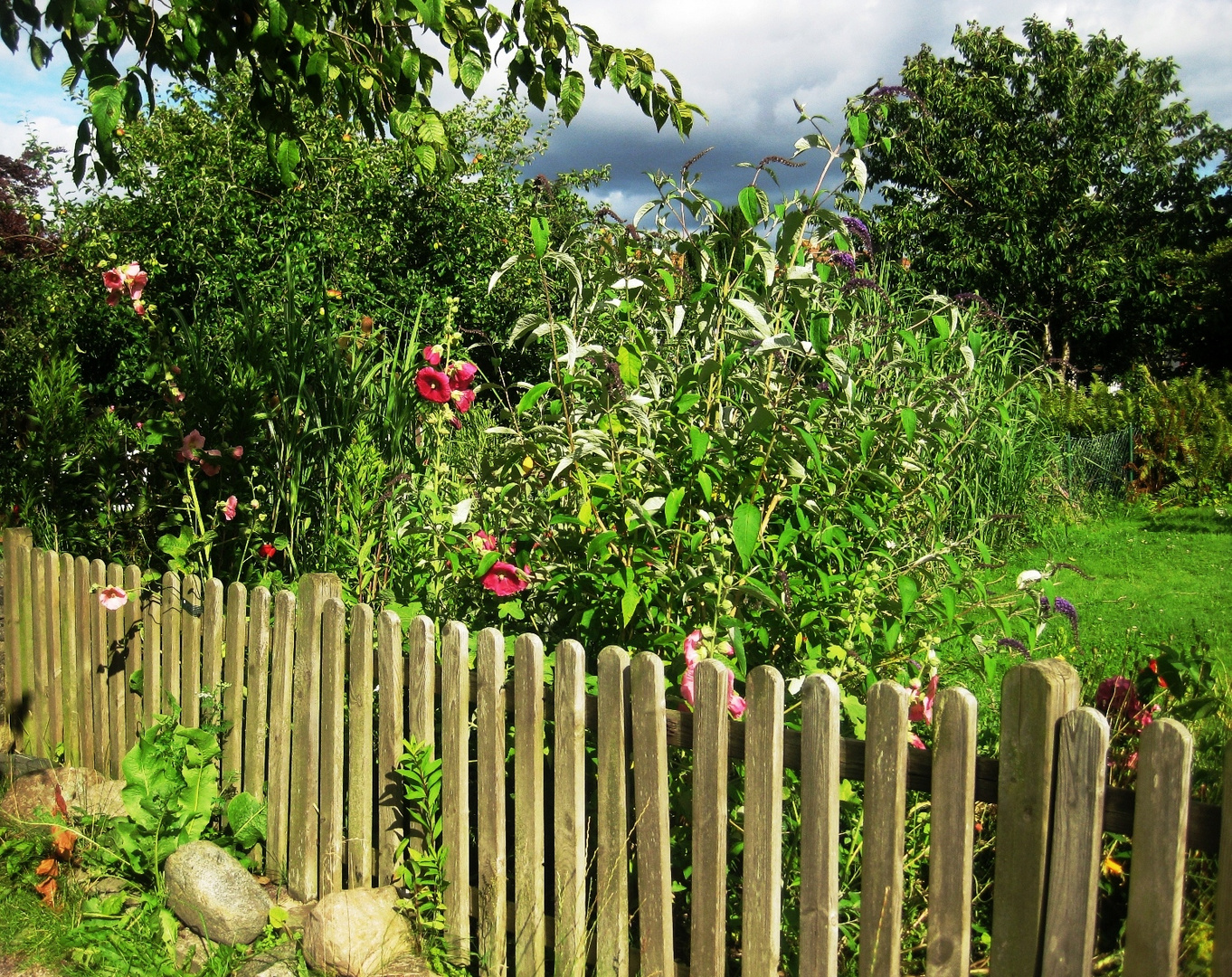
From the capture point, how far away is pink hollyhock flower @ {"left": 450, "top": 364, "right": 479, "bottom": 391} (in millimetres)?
3142

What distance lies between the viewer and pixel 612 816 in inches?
80.9

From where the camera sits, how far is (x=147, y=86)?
2.52m

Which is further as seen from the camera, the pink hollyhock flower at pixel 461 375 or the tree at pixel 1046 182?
the tree at pixel 1046 182

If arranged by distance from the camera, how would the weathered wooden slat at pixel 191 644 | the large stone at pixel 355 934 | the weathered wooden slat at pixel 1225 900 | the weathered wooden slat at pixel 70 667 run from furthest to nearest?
the weathered wooden slat at pixel 70 667, the weathered wooden slat at pixel 191 644, the large stone at pixel 355 934, the weathered wooden slat at pixel 1225 900

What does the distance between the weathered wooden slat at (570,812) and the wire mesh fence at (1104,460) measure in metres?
8.60

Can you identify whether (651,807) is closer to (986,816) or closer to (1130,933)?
(1130,933)

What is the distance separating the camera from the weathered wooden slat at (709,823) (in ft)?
6.15

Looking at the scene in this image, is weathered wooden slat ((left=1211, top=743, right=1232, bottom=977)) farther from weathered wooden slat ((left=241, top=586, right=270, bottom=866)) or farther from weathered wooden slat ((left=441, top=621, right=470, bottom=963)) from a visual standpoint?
weathered wooden slat ((left=241, top=586, right=270, bottom=866))

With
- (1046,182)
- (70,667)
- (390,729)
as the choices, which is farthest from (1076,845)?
(1046,182)

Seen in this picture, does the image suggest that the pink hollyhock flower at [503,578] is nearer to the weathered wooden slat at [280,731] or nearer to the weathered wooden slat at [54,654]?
the weathered wooden slat at [280,731]

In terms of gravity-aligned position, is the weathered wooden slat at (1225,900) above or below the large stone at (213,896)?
above

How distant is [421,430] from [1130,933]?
2.90m

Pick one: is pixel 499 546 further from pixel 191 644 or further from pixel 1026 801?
pixel 1026 801

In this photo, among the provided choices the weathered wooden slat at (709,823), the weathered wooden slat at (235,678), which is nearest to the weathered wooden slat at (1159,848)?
the weathered wooden slat at (709,823)
